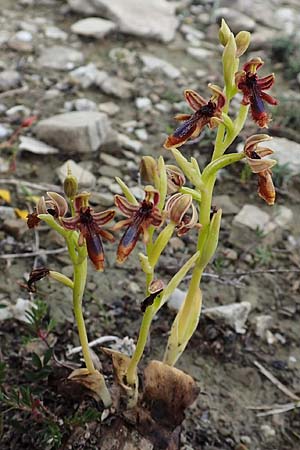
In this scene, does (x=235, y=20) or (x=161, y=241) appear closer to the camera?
(x=161, y=241)

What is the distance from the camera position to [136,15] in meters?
4.16

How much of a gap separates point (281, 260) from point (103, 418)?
3.75ft

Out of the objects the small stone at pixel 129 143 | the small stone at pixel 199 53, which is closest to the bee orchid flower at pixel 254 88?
the small stone at pixel 129 143

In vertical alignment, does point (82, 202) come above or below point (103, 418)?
above

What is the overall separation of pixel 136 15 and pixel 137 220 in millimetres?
3038

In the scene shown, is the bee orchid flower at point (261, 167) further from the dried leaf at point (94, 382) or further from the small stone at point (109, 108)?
the small stone at point (109, 108)

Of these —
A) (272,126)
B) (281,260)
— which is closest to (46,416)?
(281,260)

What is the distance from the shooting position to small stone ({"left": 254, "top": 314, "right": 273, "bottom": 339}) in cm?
236

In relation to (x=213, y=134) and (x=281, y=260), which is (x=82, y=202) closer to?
(x=281, y=260)

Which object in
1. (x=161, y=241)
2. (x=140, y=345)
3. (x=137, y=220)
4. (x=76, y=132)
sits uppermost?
(x=137, y=220)

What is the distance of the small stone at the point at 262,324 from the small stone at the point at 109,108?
142 centimetres

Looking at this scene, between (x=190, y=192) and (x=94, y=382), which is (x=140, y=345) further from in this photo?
(x=190, y=192)

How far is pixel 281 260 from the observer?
106 inches

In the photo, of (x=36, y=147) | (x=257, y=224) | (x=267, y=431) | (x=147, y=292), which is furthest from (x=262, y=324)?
(x=36, y=147)
